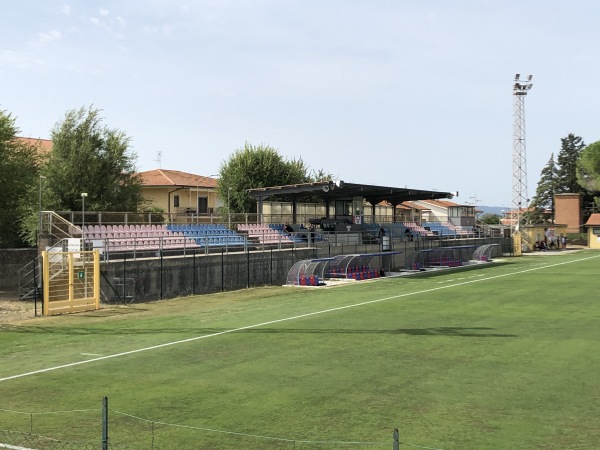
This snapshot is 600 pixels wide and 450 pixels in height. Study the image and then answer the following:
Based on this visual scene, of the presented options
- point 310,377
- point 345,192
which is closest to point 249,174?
point 345,192

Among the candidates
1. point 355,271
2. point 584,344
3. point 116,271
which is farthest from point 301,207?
point 584,344

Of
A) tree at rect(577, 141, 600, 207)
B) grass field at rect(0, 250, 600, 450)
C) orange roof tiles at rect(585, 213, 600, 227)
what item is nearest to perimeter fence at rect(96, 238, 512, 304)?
grass field at rect(0, 250, 600, 450)

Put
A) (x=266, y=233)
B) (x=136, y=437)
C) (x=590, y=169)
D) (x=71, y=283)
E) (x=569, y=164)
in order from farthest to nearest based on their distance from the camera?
(x=569, y=164)
(x=590, y=169)
(x=266, y=233)
(x=71, y=283)
(x=136, y=437)

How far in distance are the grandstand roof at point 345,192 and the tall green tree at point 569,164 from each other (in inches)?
2709

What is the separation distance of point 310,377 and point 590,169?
330 feet

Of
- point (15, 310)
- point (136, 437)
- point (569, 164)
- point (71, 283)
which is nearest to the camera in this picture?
point (136, 437)

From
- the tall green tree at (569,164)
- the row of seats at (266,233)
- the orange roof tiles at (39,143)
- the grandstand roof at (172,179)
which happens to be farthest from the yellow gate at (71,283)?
the tall green tree at (569,164)

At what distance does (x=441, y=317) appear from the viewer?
19.7 meters

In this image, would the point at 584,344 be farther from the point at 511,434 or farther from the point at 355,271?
the point at 355,271

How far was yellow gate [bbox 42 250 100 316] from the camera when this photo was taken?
20.7m

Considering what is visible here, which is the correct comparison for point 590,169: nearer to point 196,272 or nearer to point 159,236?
point 159,236

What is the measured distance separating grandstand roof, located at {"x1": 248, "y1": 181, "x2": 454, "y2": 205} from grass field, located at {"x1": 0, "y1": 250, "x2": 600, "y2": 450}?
60.2 ft

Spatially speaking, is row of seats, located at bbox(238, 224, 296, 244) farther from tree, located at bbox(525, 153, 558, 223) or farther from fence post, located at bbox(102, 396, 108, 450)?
tree, located at bbox(525, 153, 558, 223)

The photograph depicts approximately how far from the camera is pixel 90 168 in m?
44.0
